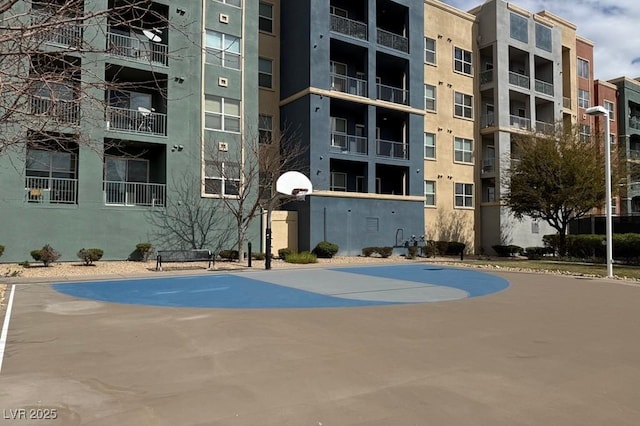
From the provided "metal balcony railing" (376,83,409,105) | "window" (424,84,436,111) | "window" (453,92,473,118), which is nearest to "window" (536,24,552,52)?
"window" (453,92,473,118)

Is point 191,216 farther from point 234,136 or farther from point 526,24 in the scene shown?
point 526,24

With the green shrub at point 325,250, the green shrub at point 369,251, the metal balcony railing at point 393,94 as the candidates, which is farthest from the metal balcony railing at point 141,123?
the metal balcony railing at point 393,94

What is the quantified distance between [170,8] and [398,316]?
2184 centimetres

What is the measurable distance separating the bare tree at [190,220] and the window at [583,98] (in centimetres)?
3667

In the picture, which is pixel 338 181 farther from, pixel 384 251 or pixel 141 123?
pixel 141 123

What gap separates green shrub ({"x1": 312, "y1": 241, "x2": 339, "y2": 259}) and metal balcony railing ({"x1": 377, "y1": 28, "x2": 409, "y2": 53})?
46.8 ft

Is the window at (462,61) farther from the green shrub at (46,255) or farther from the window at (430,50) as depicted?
the green shrub at (46,255)

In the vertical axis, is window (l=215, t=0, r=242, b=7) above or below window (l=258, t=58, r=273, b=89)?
above

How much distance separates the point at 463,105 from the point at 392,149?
9176 mm

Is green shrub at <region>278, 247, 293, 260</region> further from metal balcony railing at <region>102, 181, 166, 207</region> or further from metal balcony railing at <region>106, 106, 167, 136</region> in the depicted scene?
metal balcony railing at <region>106, 106, 167, 136</region>

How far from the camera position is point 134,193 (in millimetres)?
24250

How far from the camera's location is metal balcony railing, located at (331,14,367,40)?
98.4ft

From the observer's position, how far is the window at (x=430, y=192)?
3488cm

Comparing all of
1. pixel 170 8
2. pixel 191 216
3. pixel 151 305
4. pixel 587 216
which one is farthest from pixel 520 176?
pixel 151 305
